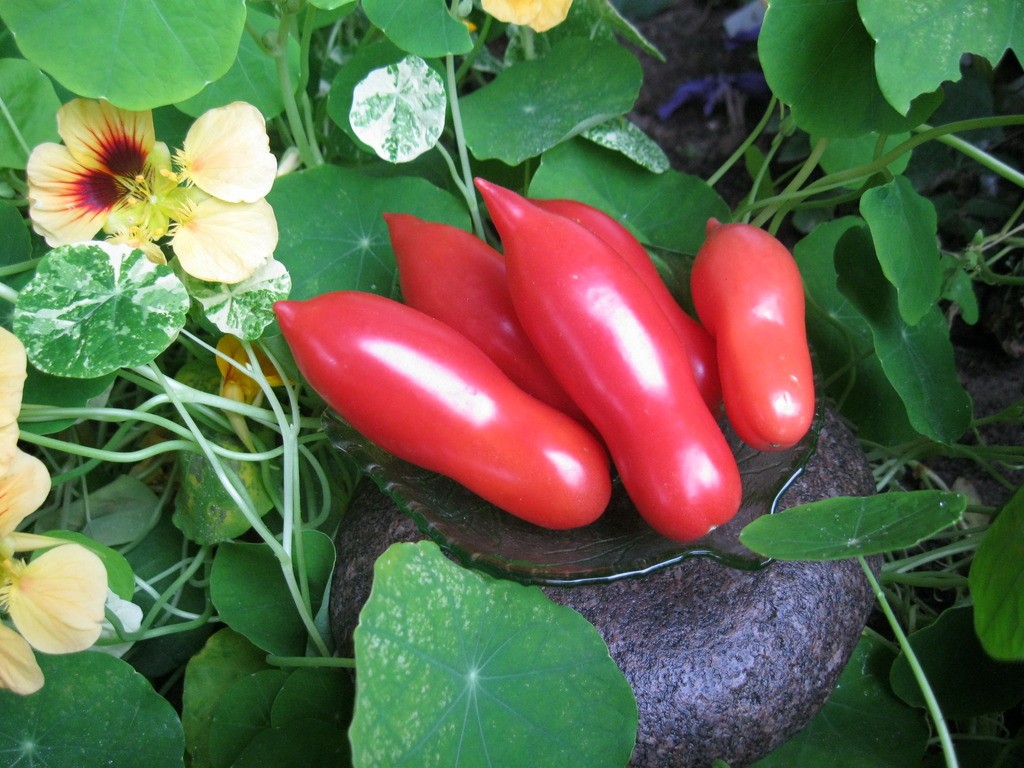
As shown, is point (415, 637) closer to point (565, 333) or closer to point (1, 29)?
point (565, 333)

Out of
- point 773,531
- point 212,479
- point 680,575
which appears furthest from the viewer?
point 212,479

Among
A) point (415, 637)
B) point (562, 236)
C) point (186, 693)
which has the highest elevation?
point (562, 236)

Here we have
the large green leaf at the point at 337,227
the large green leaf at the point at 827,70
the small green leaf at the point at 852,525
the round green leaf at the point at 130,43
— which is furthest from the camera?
the large green leaf at the point at 337,227

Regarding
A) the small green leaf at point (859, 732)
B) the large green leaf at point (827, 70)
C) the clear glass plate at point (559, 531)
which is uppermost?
the large green leaf at point (827, 70)

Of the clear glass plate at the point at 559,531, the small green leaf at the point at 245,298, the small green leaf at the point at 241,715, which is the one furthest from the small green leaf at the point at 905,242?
the small green leaf at the point at 241,715

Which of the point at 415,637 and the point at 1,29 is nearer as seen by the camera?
the point at 415,637

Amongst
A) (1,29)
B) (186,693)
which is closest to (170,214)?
(1,29)

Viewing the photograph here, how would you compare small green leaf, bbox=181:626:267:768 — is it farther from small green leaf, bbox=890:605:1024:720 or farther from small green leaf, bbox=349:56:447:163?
small green leaf, bbox=890:605:1024:720

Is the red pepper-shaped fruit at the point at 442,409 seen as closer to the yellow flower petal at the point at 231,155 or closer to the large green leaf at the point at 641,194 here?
the yellow flower petal at the point at 231,155
